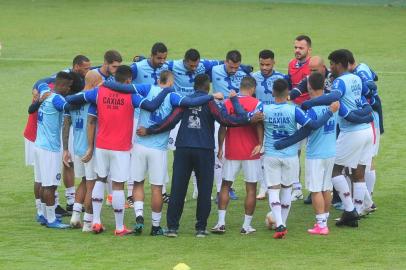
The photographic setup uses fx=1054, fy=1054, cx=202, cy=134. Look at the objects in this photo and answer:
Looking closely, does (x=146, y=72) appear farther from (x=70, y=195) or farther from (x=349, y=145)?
(x=349, y=145)

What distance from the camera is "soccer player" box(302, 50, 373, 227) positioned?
1268 cm

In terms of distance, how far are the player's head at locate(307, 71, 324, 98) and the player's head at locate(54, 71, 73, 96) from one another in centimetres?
287

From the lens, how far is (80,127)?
12.6 metres

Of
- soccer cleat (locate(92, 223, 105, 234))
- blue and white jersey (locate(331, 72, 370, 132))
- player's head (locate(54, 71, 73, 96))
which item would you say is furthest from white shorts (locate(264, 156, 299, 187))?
player's head (locate(54, 71, 73, 96))

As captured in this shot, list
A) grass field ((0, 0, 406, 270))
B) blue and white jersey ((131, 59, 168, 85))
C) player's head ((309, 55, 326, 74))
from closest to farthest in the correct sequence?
grass field ((0, 0, 406, 270)) < player's head ((309, 55, 326, 74)) < blue and white jersey ((131, 59, 168, 85))

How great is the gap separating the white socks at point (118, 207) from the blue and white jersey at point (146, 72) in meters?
2.53

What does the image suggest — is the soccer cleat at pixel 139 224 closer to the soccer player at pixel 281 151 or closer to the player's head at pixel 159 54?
the soccer player at pixel 281 151

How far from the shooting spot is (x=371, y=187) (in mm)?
13773

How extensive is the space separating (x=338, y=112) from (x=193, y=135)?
6.22 feet

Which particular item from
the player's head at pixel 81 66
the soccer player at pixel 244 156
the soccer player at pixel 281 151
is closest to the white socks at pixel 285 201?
the soccer player at pixel 281 151

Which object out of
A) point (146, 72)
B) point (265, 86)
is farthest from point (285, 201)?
point (146, 72)

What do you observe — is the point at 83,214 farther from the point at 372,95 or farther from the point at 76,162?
the point at 372,95

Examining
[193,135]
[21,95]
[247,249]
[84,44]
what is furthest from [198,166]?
[84,44]

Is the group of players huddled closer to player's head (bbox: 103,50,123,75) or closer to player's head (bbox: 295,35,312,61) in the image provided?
player's head (bbox: 103,50,123,75)
